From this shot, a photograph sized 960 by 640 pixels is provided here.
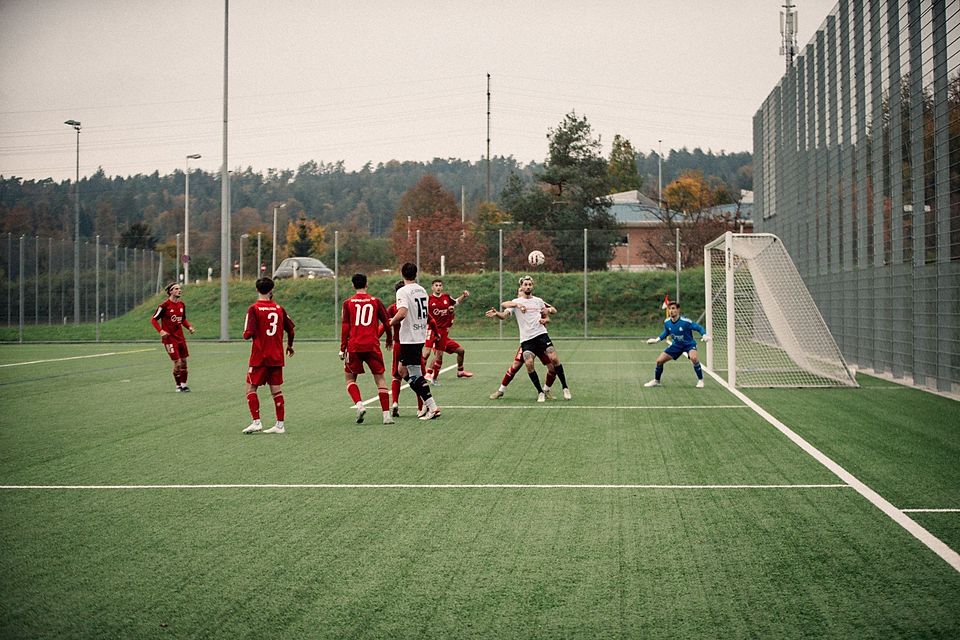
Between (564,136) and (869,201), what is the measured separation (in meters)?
42.9

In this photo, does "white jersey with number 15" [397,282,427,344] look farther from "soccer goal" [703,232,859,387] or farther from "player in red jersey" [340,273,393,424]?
"soccer goal" [703,232,859,387]

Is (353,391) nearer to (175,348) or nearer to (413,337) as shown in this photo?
(413,337)

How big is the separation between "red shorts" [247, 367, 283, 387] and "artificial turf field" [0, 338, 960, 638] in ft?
2.18

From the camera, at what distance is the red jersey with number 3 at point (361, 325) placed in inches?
478

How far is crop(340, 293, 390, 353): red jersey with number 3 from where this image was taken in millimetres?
12133

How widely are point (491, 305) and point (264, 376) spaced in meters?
30.5

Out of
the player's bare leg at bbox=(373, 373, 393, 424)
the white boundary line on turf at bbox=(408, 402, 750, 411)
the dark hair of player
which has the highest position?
the dark hair of player

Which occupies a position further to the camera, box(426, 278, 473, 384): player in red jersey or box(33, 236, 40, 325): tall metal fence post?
box(33, 236, 40, 325): tall metal fence post

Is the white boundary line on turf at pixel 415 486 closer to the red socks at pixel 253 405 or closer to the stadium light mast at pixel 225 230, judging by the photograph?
the red socks at pixel 253 405

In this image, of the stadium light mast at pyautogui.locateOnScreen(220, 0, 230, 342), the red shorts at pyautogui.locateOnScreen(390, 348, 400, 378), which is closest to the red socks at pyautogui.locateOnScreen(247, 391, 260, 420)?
the red shorts at pyautogui.locateOnScreen(390, 348, 400, 378)

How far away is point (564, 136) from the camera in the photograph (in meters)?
62.3

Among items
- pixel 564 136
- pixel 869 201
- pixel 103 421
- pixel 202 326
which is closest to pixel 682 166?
pixel 564 136

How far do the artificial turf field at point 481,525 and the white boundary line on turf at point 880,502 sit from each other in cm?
8

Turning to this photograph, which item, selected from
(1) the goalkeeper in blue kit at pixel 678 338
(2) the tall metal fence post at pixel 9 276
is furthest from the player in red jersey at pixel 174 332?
(2) the tall metal fence post at pixel 9 276
